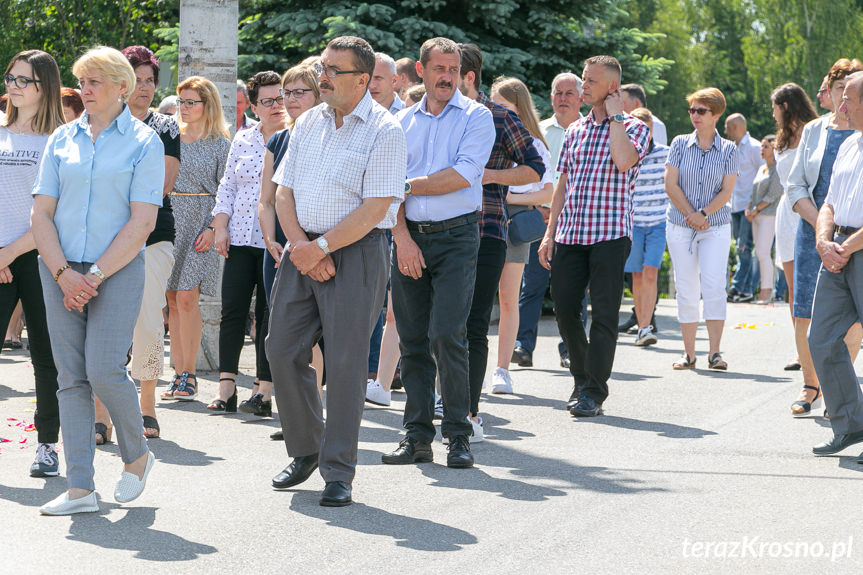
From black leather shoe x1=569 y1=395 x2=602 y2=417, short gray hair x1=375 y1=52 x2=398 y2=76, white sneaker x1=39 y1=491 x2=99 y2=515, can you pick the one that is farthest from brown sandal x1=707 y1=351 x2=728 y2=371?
white sneaker x1=39 y1=491 x2=99 y2=515

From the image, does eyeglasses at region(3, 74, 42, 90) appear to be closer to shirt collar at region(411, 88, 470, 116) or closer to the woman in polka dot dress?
shirt collar at region(411, 88, 470, 116)

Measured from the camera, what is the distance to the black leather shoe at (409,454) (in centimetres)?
664

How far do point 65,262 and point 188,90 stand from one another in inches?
131

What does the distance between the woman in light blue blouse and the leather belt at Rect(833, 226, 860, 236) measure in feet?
12.4

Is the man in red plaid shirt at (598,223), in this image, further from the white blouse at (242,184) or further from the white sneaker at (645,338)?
the white sneaker at (645,338)

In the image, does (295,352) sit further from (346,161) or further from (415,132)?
(415,132)

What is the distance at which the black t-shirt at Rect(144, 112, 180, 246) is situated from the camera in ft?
23.1

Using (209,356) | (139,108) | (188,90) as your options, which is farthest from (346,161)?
(209,356)

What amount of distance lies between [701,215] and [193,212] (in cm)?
430

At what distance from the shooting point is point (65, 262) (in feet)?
17.9

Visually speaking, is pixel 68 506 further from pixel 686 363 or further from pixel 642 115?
pixel 642 115

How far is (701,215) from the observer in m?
10.4

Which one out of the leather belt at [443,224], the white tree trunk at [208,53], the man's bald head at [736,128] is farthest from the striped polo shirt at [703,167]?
the man's bald head at [736,128]

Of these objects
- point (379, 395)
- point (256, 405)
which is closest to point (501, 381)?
point (379, 395)
